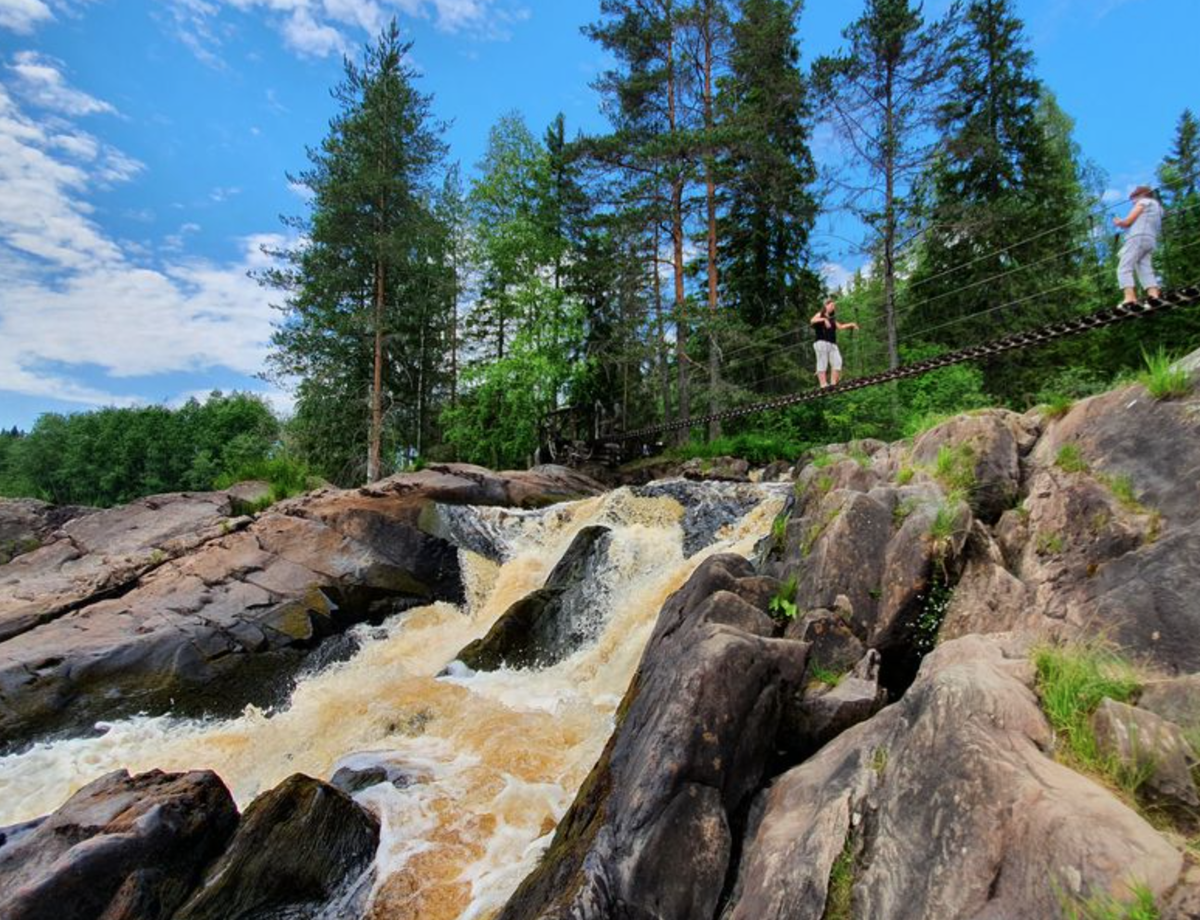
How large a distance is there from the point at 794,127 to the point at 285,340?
21595 millimetres

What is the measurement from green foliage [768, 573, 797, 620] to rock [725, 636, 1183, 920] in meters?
2.28

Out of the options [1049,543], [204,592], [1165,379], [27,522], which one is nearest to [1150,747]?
[1049,543]

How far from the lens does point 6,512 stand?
1563 centimetres

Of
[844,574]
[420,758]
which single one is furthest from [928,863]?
[420,758]

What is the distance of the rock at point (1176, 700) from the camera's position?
2609mm

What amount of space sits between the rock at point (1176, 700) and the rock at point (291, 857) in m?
5.24

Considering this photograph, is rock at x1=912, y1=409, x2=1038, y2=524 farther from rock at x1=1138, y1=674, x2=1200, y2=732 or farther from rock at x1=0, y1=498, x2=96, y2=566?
rock at x1=0, y1=498, x2=96, y2=566

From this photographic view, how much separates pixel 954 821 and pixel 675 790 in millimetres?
1593

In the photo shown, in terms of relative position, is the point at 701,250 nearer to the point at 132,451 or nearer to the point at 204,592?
the point at 204,592

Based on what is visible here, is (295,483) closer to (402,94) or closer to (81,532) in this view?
(81,532)

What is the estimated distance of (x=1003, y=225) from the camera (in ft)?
69.6

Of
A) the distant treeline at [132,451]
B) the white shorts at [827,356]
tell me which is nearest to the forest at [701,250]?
the white shorts at [827,356]

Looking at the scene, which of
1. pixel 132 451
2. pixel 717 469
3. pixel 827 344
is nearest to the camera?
pixel 827 344

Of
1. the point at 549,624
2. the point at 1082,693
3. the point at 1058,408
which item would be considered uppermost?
the point at 1058,408
